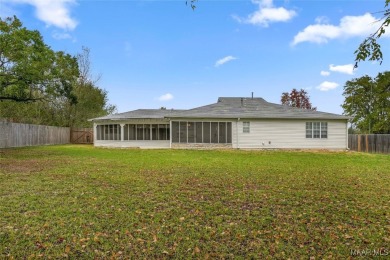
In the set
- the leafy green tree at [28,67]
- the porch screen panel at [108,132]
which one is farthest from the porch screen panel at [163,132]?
the leafy green tree at [28,67]

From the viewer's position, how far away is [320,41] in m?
14.6

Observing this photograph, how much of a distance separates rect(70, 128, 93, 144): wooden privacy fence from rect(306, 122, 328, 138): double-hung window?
2192cm

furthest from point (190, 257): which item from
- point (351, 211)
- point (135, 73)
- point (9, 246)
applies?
point (135, 73)

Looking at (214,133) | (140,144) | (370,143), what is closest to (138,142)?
(140,144)

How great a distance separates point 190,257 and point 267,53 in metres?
18.1

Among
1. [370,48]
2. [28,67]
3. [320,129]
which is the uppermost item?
[28,67]

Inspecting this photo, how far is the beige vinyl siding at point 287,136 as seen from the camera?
848 inches

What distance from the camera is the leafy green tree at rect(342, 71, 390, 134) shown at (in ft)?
104

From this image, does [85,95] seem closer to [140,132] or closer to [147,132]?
[140,132]

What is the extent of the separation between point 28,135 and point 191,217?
882 inches

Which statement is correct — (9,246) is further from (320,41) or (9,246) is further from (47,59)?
(320,41)

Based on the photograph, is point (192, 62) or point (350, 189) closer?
point (350, 189)

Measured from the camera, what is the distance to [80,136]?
105 feet

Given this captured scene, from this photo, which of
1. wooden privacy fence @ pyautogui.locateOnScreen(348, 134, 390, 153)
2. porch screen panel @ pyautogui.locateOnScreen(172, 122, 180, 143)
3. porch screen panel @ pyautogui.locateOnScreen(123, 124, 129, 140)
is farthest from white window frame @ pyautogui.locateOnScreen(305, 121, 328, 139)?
porch screen panel @ pyautogui.locateOnScreen(123, 124, 129, 140)
